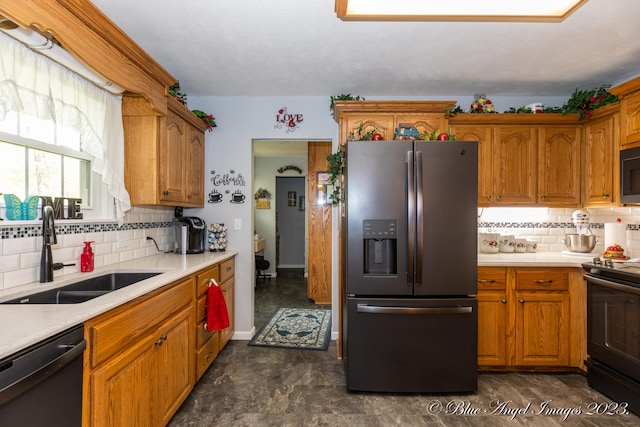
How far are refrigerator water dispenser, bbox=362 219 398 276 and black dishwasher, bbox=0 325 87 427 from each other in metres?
1.64

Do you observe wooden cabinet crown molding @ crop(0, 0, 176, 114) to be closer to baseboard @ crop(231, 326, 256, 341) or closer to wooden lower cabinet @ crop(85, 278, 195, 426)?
wooden lower cabinet @ crop(85, 278, 195, 426)

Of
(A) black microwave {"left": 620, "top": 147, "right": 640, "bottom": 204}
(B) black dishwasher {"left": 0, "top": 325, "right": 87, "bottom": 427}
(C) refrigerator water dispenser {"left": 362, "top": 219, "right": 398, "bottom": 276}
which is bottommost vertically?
(B) black dishwasher {"left": 0, "top": 325, "right": 87, "bottom": 427}

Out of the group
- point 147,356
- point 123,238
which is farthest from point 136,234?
point 147,356

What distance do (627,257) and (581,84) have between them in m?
1.54

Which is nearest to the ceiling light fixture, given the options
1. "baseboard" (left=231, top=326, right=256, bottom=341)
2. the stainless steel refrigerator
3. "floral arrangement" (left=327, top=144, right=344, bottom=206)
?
the stainless steel refrigerator

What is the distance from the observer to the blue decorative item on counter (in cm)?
153

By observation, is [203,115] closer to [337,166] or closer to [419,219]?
[337,166]

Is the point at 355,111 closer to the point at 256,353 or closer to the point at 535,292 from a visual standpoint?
the point at 535,292

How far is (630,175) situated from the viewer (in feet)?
7.82

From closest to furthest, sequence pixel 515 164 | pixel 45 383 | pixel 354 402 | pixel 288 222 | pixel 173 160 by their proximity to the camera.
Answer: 1. pixel 45 383
2. pixel 354 402
3. pixel 173 160
4. pixel 515 164
5. pixel 288 222

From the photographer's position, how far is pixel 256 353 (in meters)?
2.90

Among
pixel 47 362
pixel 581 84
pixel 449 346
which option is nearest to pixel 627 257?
pixel 581 84

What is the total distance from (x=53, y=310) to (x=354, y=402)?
1822mm

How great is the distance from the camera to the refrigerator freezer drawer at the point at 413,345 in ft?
7.28
